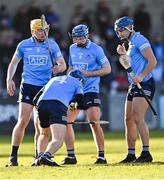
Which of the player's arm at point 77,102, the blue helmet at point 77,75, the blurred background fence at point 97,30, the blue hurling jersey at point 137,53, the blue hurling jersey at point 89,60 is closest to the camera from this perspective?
the player's arm at point 77,102

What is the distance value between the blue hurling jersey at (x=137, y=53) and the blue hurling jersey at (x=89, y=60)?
54cm

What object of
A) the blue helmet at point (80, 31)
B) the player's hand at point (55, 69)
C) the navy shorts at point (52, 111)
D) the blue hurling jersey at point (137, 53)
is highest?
the blue helmet at point (80, 31)

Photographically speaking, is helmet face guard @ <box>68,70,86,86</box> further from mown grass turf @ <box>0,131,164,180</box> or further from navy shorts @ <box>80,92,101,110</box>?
mown grass turf @ <box>0,131,164,180</box>

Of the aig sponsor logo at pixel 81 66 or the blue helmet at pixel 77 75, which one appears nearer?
the blue helmet at pixel 77 75

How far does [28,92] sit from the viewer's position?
47.4 ft

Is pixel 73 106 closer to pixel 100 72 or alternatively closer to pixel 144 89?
pixel 100 72

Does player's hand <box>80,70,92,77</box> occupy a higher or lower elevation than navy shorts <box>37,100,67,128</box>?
higher

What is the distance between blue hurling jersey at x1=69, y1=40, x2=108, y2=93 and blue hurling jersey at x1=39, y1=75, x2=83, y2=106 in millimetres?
1007

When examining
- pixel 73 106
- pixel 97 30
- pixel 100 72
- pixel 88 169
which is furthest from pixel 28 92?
pixel 97 30

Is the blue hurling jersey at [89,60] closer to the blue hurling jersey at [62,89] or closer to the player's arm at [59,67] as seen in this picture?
the player's arm at [59,67]

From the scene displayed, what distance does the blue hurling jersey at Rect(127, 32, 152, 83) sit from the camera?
14211mm

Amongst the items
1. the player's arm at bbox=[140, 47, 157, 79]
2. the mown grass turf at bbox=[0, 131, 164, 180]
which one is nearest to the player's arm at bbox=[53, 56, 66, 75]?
the player's arm at bbox=[140, 47, 157, 79]

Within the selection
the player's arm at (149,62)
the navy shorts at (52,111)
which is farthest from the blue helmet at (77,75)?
the player's arm at (149,62)

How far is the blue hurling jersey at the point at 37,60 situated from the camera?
572 inches
